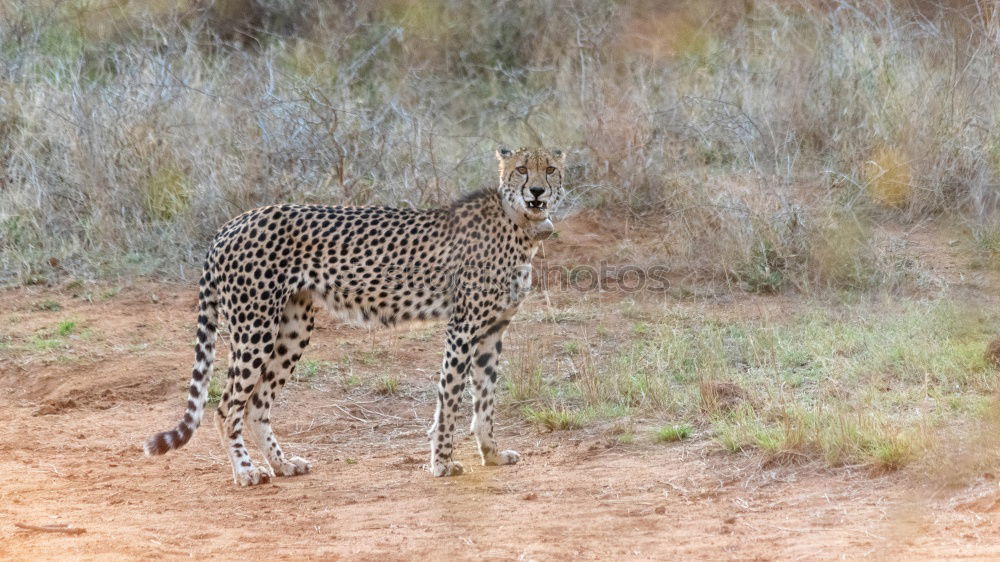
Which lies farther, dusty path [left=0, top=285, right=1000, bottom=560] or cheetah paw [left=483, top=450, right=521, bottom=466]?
cheetah paw [left=483, top=450, right=521, bottom=466]

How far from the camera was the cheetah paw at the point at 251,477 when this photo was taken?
5609 millimetres

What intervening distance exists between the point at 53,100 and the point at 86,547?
22.4 feet

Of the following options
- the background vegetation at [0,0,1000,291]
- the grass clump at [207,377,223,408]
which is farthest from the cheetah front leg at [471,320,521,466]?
the background vegetation at [0,0,1000,291]

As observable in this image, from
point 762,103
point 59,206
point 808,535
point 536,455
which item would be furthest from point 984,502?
point 59,206

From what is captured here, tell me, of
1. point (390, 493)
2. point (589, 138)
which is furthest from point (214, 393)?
point (589, 138)

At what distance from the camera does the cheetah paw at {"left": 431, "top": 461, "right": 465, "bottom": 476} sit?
18.3 feet

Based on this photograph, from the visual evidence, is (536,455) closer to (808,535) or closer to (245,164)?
(808,535)

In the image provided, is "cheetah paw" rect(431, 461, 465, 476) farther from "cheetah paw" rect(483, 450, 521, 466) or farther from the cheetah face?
the cheetah face

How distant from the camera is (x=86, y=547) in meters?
4.49

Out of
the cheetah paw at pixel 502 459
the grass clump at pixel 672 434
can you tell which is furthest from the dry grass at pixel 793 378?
the cheetah paw at pixel 502 459

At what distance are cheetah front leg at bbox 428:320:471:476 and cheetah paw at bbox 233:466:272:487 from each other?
2.66 feet

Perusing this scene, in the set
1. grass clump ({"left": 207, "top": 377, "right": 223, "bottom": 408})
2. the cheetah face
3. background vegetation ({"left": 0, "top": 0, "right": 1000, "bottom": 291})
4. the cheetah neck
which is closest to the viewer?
the cheetah face

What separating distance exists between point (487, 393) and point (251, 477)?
1192 mm

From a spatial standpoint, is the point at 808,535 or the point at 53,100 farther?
the point at 53,100
